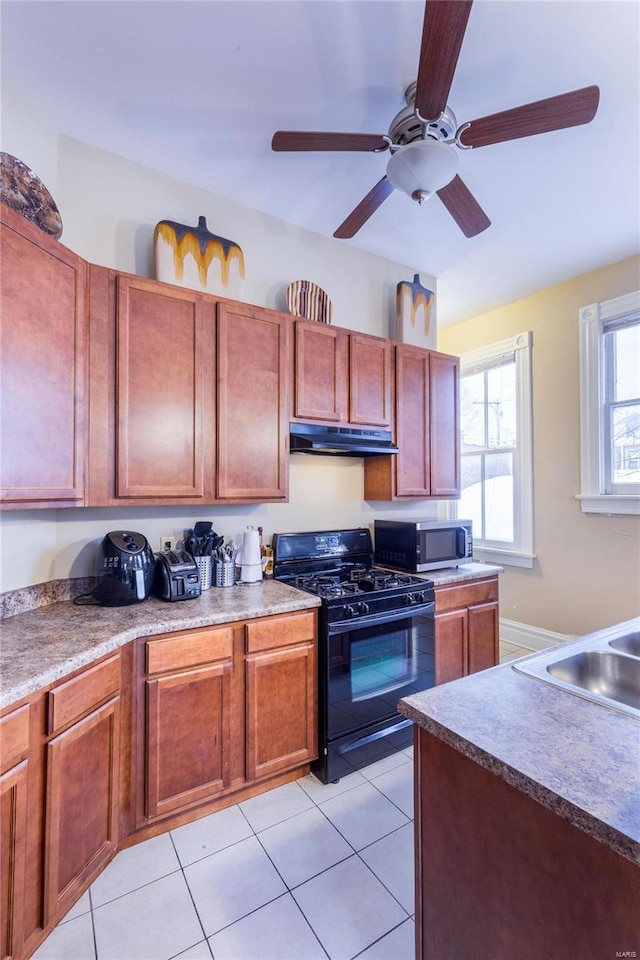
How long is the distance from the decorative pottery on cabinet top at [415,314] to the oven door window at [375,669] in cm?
197

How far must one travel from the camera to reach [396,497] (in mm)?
2852

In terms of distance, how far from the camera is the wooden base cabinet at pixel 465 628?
2.59m

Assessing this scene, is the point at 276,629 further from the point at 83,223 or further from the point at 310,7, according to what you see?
the point at 310,7

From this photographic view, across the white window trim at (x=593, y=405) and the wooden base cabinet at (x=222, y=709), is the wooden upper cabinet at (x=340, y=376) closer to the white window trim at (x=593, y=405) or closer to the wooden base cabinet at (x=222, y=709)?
the wooden base cabinet at (x=222, y=709)

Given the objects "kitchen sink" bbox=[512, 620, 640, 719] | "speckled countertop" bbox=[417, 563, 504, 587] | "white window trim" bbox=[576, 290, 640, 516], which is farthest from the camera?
"white window trim" bbox=[576, 290, 640, 516]

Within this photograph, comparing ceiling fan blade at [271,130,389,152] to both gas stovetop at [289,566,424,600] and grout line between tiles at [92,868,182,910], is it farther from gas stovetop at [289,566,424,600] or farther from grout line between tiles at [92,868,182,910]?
grout line between tiles at [92,868,182,910]

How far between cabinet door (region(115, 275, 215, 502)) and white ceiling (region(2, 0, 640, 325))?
0.78 m

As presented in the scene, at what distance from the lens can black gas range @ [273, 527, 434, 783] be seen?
81.3 inches

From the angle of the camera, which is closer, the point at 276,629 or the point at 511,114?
the point at 511,114

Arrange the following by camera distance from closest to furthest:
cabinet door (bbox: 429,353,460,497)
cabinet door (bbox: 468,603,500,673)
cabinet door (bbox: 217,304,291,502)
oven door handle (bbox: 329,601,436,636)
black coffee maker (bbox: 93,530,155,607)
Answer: black coffee maker (bbox: 93,530,155,607), oven door handle (bbox: 329,601,436,636), cabinet door (bbox: 217,304,291,502), cabinet door (bbox: 468,603,500,673), cabinet door (bbox: 429,353,460,497)

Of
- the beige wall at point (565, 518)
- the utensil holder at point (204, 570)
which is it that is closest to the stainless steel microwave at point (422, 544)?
the beige wall at point (565, 518)

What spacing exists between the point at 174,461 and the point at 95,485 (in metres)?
0.36

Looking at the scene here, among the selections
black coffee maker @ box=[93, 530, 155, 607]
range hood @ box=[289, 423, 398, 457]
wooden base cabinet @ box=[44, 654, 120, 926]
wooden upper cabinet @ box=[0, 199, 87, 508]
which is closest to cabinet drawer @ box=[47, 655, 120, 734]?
wooden base cabinet @ box=[44, 654, 120, 926]

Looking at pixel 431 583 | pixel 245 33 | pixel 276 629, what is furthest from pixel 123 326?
pixel 431 583
